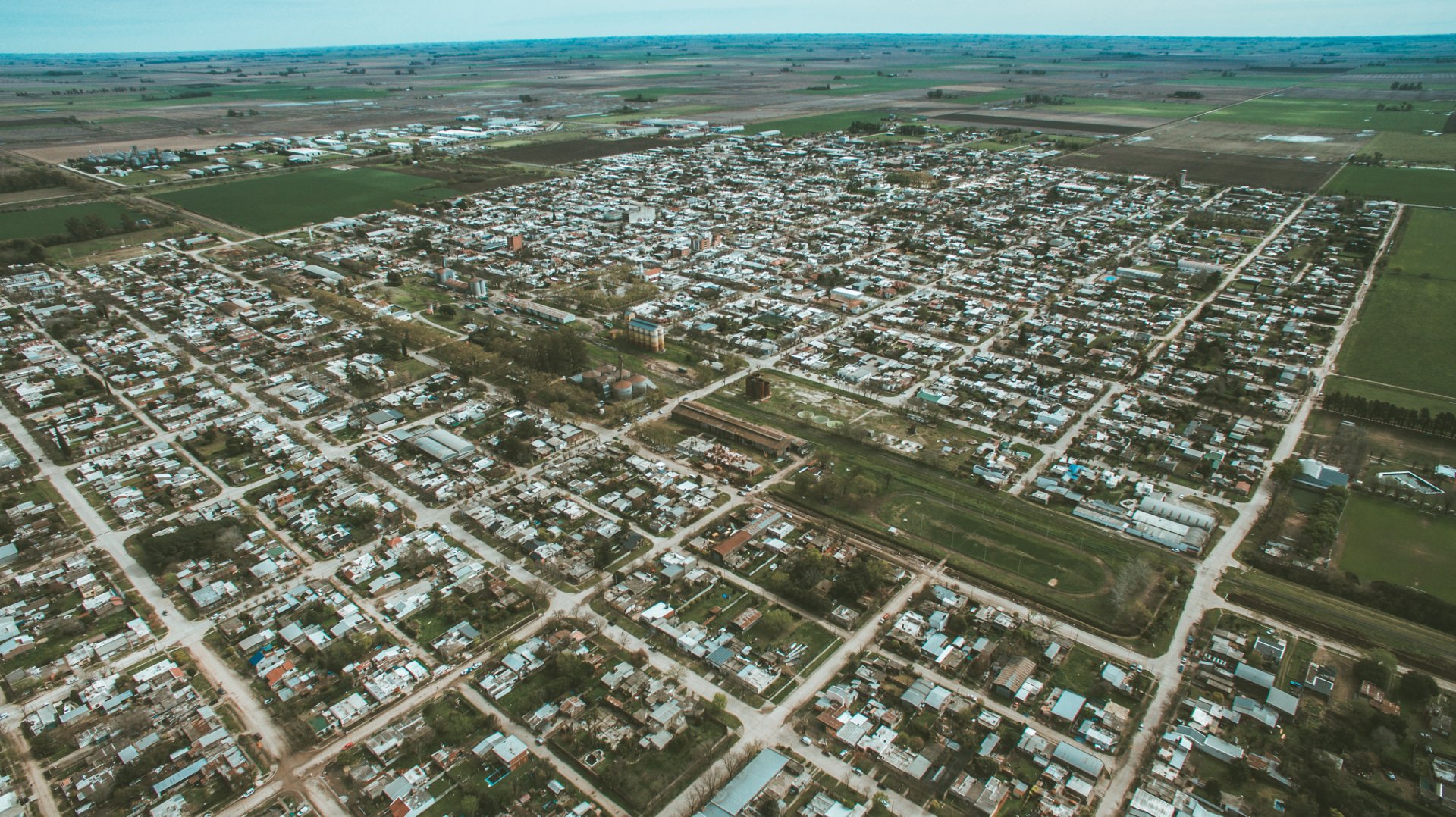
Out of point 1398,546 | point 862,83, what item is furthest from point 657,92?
point 1398,546

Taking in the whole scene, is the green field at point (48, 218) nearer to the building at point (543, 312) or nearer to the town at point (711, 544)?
the town at point (711, 544)

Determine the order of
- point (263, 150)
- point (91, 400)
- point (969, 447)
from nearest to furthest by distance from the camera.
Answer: point (969, 447), point (91, 400), point (263, 150)

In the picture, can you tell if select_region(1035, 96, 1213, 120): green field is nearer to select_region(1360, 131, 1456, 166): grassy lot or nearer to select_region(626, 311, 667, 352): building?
select_region(1360, 131, 1456, 166): grassy lot

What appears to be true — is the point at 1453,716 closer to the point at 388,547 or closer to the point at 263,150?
the point at 388,547

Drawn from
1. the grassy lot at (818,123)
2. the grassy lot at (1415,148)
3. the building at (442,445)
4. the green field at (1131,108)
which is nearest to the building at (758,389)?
the building at (442,445)

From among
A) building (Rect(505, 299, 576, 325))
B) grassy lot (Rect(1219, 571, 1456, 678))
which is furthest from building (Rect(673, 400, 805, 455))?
grassy lot (Rect(1219, 571, 1456, 678))

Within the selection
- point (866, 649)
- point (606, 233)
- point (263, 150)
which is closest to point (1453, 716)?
point (866, 649)

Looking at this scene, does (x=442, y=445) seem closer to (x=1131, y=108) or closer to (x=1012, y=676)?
(x=1012, y=676)
